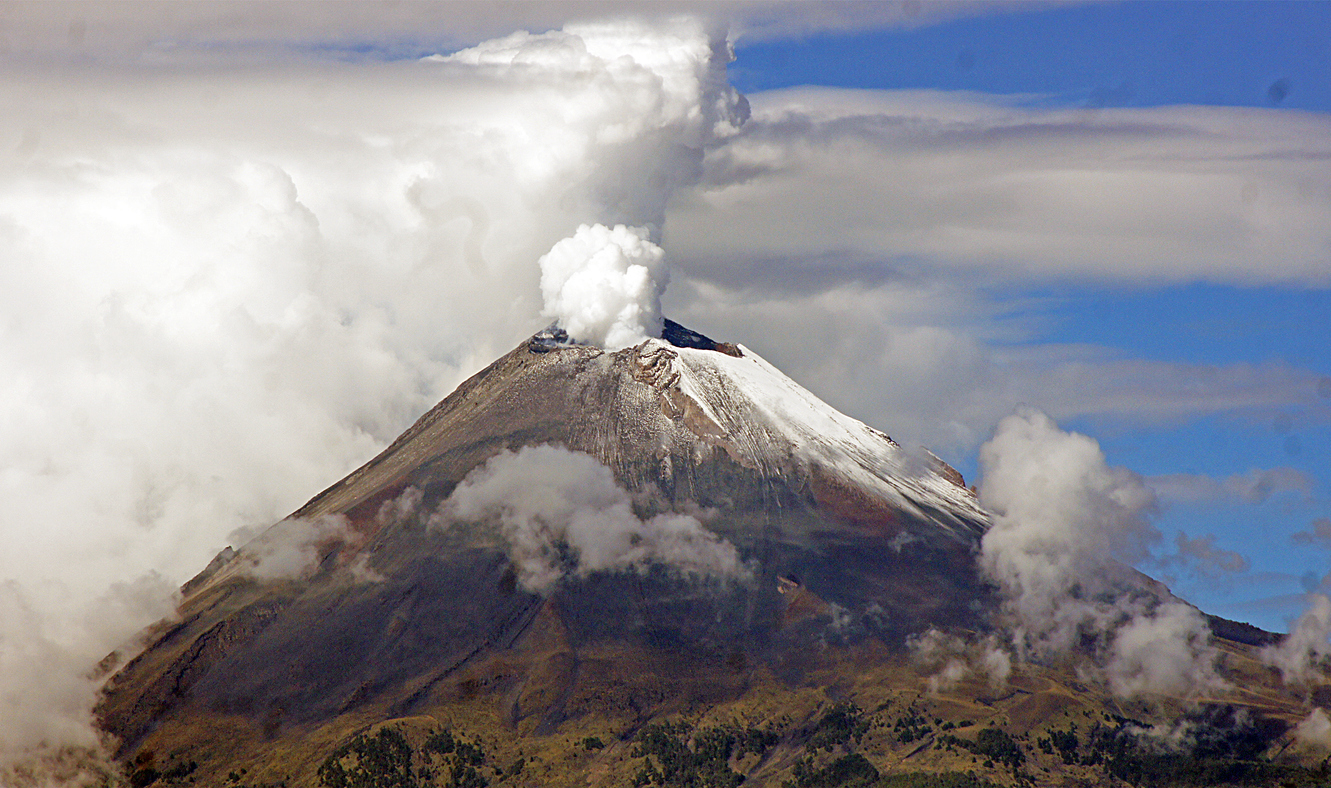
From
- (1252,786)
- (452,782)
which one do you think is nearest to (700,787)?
(452,782)

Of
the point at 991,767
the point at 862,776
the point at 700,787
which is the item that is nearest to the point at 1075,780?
the point at 991,767

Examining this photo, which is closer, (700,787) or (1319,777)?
(1319,777)

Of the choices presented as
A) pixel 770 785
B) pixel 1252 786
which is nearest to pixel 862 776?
pixel 770 785

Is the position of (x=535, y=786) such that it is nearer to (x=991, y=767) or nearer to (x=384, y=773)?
(x=384, y=773)

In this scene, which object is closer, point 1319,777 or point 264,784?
point 1319,777

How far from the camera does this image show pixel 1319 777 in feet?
436

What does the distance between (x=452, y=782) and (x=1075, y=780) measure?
6764 centimetres

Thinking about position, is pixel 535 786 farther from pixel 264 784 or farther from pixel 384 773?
pixel 264 784

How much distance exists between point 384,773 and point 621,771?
25538mm

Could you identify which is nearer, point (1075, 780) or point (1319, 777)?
point (1319, 777)

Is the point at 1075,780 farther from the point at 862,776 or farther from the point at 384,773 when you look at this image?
the point at 384,773

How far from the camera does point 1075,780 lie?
200 meters

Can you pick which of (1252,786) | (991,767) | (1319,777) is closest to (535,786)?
(991,767)

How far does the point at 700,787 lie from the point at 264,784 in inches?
1865
